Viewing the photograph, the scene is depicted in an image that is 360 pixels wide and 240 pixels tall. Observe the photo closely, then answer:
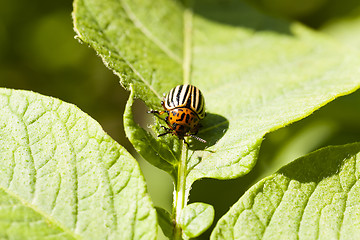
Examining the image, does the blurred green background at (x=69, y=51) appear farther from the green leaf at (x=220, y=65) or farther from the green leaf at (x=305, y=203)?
the green leaf at (x=305, y=203)

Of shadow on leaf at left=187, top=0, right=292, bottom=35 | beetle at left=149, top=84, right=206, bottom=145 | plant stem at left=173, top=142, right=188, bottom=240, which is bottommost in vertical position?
plant stem at left=173, top=142, right=188, bottom=240

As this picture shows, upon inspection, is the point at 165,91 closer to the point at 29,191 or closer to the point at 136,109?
the point at 29,191

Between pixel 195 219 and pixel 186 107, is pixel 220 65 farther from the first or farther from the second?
pixel 195 219

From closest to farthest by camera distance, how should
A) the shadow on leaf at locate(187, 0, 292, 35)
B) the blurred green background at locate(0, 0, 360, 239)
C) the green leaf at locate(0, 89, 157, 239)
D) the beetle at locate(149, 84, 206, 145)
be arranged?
the green leaf at locate(0, 89, 157, 239), the beetle at locate(149, 84, 206, 145), the shadow on leaf at locate(187, 0, 292, 35), the blurred green background at locate(0, 0, 360, 239)

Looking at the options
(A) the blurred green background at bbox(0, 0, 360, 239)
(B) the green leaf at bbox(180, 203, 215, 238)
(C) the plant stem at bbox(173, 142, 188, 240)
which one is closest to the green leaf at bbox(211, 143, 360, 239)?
(B) the green leaf at bbox(180, 203, 215, 238)

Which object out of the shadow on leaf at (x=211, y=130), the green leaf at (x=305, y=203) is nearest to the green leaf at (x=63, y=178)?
the green leaf at (x=305, y=203)

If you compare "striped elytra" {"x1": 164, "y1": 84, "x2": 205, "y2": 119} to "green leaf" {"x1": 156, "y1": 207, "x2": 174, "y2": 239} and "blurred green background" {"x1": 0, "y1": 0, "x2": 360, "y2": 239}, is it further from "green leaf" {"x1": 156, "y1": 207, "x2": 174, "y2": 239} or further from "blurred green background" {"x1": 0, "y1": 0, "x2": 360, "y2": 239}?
"blurred green background" {"x1": 0, "y1": 0, "x2": 360, "y2": 239}
